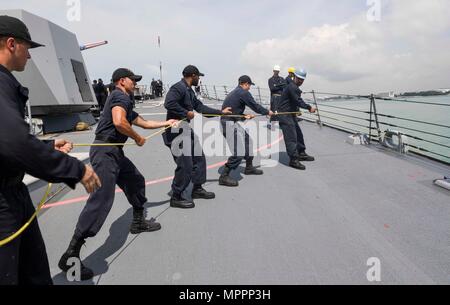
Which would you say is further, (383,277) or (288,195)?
(288,195)

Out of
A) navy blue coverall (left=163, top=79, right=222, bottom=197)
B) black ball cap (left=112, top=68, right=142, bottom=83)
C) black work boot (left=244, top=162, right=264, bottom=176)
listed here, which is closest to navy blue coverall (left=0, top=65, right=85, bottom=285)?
black ball cap (left=112, top=68, right=142, bottom=83)

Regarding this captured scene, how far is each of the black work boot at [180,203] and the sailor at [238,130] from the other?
1.00 metres

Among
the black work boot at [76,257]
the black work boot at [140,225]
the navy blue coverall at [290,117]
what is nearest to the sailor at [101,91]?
the navy blue coverall at [290,117]

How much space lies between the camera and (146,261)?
2619 mm

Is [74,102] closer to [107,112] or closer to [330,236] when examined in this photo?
[107,112]

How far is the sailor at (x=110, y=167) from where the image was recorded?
98.8 inches

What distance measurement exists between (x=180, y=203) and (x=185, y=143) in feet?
2.57

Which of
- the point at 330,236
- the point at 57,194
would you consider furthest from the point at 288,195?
the point at 57,194

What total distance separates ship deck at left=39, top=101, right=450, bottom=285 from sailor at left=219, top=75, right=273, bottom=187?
0.89ft

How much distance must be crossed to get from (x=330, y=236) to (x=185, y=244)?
1453 millimetres

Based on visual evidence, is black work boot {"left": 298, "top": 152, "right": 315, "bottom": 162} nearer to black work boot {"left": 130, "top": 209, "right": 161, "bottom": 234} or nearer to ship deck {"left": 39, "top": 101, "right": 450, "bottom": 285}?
Answer: ship deck {"left": 39, "top": 101, "right": 450, "bottom": 285}

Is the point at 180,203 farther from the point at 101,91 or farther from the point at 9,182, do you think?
the point at 101,91

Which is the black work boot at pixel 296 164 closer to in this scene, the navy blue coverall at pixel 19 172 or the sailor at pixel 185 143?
the sailor at pixel 185 143

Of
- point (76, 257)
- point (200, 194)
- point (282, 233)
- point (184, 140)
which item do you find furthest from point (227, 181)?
point (76, 257)
